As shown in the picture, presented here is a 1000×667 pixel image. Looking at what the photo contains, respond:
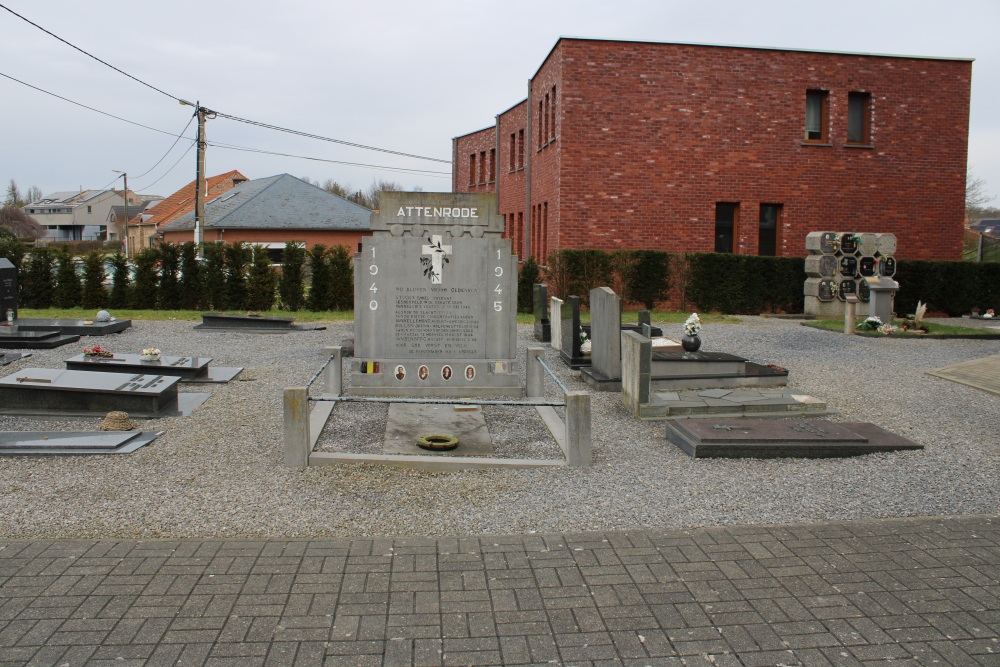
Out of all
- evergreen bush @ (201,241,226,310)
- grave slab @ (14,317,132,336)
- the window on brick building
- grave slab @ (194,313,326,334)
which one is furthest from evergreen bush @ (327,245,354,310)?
the window on brick building

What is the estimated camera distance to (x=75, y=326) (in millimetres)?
15336

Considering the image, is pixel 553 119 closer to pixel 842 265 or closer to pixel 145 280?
pixel 842 265

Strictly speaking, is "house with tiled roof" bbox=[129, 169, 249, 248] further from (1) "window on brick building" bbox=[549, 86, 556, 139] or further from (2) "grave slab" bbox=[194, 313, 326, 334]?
(2) "grave slab" bbox=[194, 313, 326, 334]

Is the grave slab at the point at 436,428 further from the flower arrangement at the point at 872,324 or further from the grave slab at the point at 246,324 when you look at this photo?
the flower arrangement at the point at 872,324

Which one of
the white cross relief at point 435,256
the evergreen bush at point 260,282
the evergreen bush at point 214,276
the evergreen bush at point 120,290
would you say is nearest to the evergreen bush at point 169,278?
the evergreen bush at point 214,276

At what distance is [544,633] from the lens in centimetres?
409

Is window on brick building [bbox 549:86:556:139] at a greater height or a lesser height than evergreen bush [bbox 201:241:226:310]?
greater

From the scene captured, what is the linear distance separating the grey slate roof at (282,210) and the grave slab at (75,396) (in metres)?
36.2

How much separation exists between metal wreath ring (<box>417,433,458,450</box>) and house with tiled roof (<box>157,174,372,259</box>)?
36942 mm

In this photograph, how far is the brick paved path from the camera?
3.90 m

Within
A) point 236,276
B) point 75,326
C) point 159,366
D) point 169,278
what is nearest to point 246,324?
point 75,326

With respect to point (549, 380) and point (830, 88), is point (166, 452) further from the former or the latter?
point (830, 88)

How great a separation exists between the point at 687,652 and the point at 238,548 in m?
2.71

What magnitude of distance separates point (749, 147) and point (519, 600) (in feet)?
66.1
